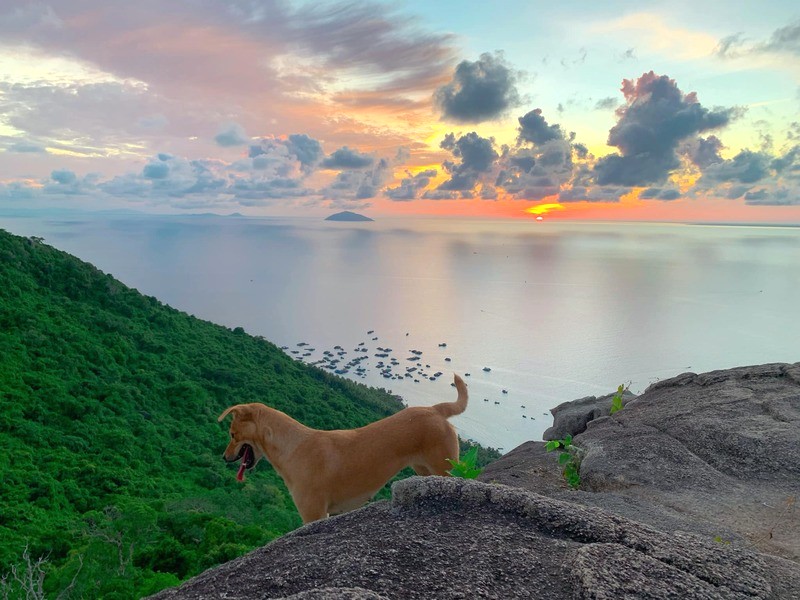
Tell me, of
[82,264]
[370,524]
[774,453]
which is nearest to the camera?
[370,524]

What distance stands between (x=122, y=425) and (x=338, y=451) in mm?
25468

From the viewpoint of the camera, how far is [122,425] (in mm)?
28344

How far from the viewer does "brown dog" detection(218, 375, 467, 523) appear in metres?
6.64

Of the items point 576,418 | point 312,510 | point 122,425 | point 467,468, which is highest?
point 467,468

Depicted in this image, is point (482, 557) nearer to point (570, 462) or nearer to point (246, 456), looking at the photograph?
point (570, 462)

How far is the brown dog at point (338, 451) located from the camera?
21.8 ft

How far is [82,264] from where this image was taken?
4269cm

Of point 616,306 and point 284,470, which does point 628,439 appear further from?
point 616,306

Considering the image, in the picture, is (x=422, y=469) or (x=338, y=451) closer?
(x=338, y=451)

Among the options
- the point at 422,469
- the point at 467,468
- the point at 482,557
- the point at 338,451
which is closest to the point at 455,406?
the point at 422,469

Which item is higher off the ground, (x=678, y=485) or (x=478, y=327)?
(x=678, y=485)

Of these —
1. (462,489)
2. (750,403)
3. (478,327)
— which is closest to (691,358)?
(478,327)

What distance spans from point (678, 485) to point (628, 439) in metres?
1.12

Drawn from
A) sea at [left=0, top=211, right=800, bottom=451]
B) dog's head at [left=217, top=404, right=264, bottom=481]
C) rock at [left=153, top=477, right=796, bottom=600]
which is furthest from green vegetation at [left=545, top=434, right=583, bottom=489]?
sea at [left=0, top=211, right=800, bottom=451]
